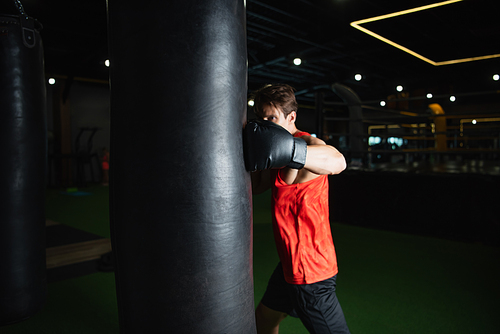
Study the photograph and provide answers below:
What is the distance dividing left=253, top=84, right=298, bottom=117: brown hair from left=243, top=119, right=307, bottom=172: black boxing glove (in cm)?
40

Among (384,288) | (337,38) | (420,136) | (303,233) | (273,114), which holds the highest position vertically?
(337,38)

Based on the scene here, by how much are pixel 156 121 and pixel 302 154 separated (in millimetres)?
489

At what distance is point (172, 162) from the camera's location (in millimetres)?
996

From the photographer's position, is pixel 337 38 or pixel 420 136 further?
pixel 420 136

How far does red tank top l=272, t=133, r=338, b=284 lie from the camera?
152cm

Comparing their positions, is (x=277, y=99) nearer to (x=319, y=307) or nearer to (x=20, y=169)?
(x=319, y=307)

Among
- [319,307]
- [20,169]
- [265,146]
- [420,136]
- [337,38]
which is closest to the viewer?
[265,146]

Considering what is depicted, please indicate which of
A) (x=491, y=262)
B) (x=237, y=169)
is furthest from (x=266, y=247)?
→ (x=237, y=169)

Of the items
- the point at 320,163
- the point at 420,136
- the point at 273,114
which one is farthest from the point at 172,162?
the point at 420,136

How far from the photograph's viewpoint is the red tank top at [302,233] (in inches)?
59.7

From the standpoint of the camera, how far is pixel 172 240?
1004mm

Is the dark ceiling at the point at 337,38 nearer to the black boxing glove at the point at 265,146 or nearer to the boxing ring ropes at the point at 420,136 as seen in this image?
the boxing ring ropes at the point at 420,136

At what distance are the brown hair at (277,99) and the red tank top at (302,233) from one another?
0.28 metres

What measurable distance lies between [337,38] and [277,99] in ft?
26.0
